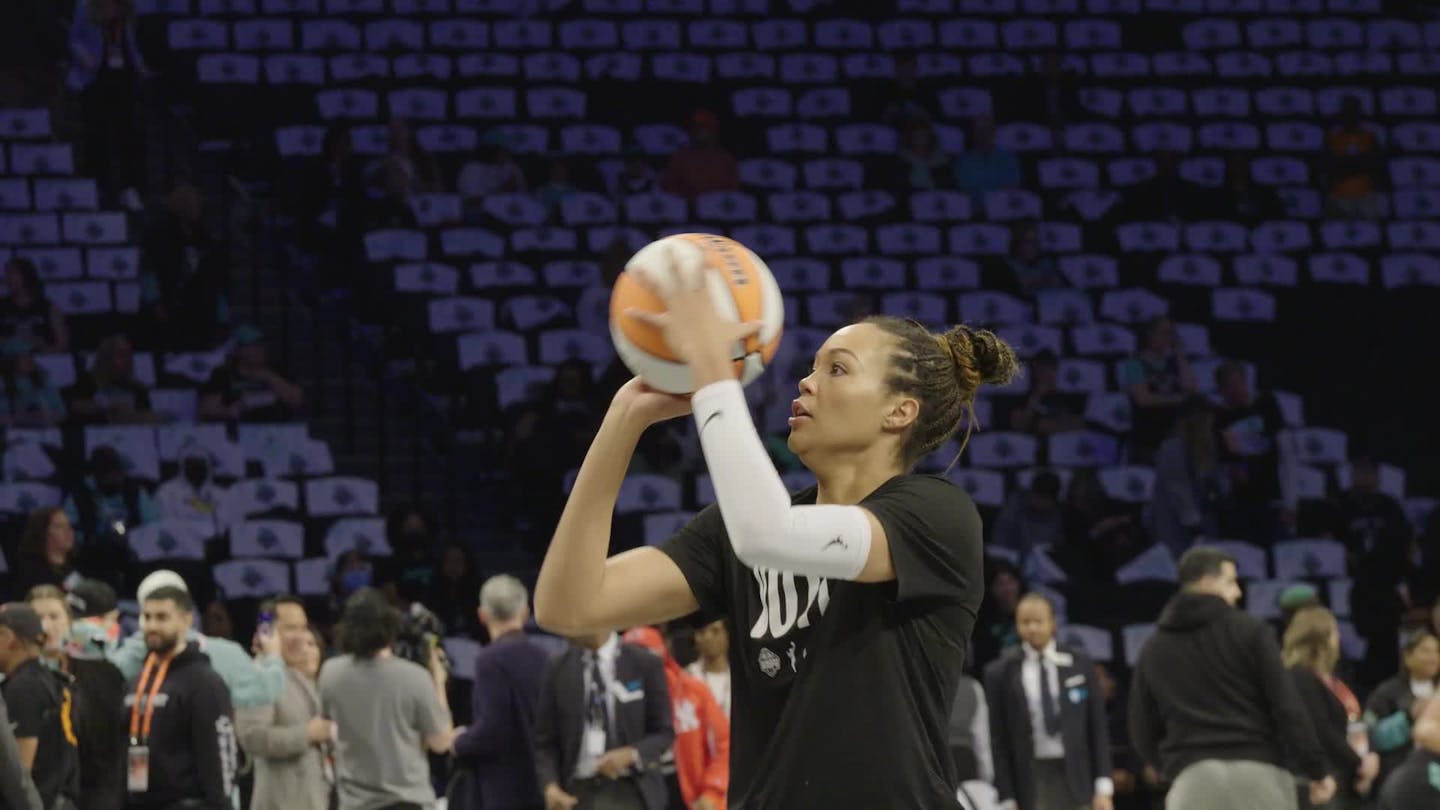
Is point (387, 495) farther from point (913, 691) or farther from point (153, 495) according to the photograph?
point (913, 691)

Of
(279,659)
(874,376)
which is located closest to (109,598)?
(279,659)

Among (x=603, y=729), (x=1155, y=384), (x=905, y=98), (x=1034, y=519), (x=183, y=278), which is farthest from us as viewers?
(x=905, y=98)

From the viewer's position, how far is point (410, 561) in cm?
1230

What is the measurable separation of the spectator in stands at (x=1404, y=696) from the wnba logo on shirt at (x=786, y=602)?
801 cm

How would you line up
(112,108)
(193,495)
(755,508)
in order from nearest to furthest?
(755,508)
(193,495)
(112,108)

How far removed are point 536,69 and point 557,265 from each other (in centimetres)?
304

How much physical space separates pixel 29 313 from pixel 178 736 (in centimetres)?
749

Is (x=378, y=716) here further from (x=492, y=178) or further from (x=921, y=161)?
(x=921, y=161)

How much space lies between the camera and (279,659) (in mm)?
9094

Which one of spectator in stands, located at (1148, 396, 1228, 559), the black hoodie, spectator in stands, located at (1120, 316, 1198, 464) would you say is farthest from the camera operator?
spectator in stands, located at (1120, 316, 1198, 464)

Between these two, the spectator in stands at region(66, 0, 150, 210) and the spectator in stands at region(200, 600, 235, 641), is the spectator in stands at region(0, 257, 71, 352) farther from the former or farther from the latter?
the spectator in stands at region(200, 600, 235, 641)

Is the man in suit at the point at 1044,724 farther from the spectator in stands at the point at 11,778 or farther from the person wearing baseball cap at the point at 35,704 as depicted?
the spectator in stands at the point at 11,778

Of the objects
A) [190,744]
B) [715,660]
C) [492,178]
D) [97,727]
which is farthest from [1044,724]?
[492,178]

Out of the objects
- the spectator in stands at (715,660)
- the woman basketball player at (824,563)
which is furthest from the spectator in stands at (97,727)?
the woman basketball player at (824,563)
